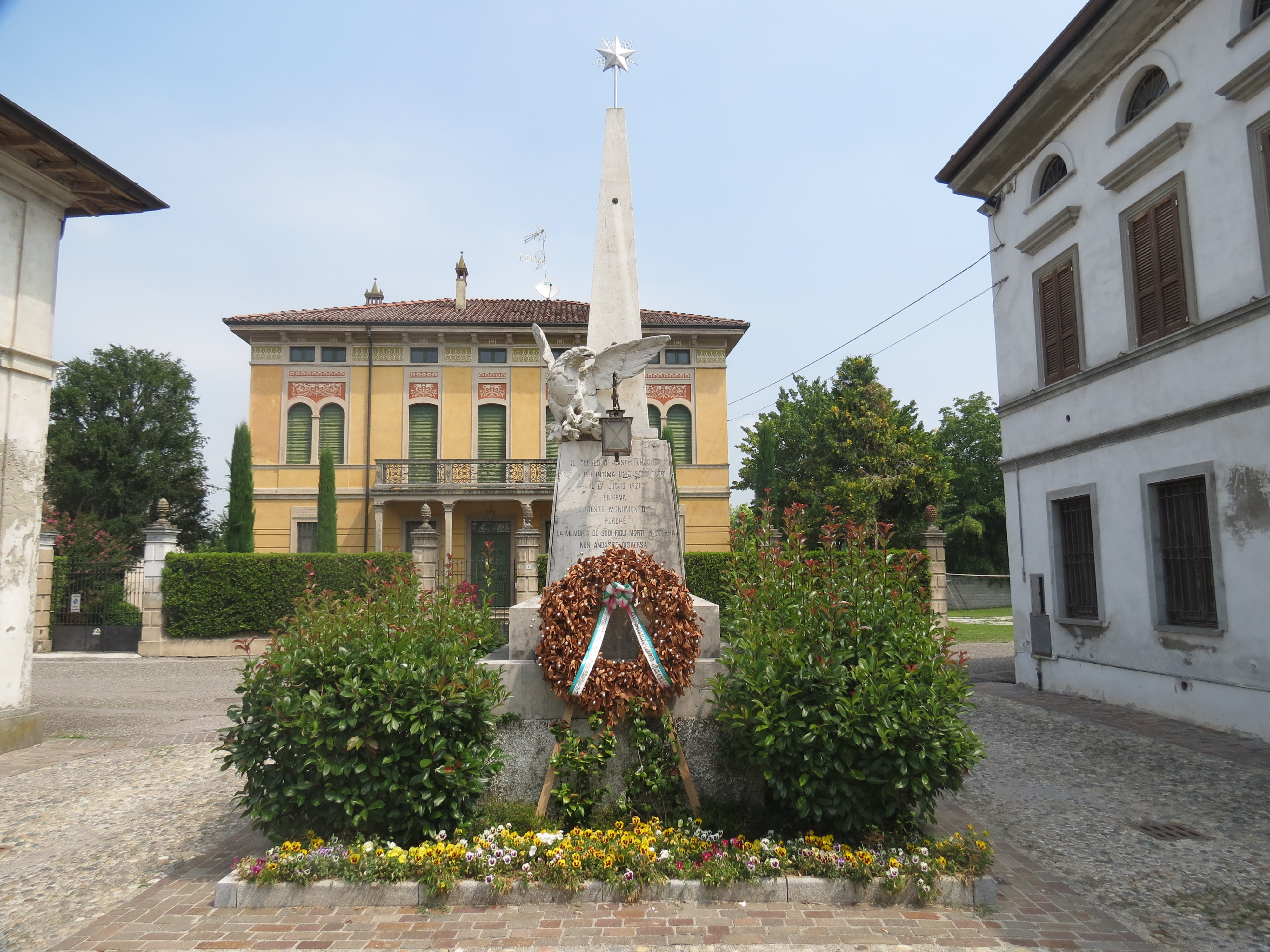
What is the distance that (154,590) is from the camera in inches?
751

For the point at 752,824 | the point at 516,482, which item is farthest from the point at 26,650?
the point at 516,482

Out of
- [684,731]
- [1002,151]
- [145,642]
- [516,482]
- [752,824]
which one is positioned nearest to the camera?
[752,824]

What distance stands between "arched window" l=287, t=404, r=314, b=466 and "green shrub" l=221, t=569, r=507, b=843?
22648 mm

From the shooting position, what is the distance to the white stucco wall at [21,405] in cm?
838

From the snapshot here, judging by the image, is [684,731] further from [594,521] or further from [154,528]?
[154,528]

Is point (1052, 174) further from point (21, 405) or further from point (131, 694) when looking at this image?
point (131, 694)

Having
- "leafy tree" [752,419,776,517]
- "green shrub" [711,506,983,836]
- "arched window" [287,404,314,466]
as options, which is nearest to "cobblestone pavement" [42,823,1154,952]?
"green shrub" [711,506,983,836]

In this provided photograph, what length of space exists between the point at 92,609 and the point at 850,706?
A: 72.3 feet

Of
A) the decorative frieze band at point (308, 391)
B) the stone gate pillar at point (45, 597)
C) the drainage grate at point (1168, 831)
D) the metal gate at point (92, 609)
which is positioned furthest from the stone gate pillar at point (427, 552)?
the drainage grate at point (1168, 831)

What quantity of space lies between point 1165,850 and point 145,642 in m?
20.4

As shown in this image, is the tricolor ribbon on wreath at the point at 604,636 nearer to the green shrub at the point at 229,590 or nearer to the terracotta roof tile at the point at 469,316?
the green shrub at the point at 229,590

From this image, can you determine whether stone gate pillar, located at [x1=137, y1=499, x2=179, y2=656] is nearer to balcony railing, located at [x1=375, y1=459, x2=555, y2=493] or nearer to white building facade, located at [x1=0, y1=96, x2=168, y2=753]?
balcony railing, located at [x1=375, y1=459, x2=555, y2=493]

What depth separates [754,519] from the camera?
703cm

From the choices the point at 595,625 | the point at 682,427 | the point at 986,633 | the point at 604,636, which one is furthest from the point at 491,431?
the point at 595,625
